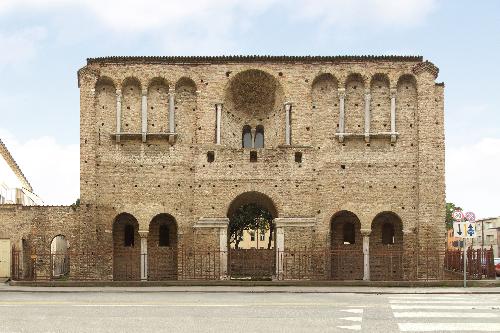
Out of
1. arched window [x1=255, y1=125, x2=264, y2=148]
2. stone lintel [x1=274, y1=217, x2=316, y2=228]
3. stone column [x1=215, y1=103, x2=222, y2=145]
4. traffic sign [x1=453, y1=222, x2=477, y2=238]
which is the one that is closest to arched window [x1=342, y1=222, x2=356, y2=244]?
stone lintel [x1=274, y1=217, x2=316, y2=228]

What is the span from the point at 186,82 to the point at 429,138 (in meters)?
11.7

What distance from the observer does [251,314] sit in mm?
15102

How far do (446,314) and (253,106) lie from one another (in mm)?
20870

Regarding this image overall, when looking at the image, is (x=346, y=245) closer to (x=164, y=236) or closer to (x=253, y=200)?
(x=253, y=200)

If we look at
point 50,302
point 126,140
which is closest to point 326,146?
point 126,140

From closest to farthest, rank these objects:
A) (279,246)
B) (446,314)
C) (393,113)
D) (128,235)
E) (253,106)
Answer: (446,314) < (279,246) < (393,113) < (128,235) < (253,106)

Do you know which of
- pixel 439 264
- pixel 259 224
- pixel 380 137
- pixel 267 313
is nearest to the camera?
pixel 267 313

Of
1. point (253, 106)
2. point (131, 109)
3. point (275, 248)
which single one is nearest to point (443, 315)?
point (275, 248)

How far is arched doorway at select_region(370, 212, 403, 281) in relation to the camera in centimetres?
3212

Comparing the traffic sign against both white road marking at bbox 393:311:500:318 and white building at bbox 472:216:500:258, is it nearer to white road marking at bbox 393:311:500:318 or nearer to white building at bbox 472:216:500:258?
white road marking at bbox 393:311:500:318

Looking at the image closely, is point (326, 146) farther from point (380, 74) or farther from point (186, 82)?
point (186, 82)

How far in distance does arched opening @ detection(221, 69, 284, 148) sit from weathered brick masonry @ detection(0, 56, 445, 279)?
0.44 ft

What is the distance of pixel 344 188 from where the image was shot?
3216 centimetres

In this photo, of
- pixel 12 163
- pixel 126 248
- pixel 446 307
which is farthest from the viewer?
pixel 12 163
